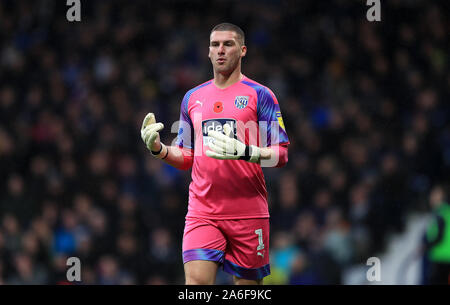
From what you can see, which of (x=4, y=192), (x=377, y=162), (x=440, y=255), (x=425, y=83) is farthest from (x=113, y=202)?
(x=425, y=83)

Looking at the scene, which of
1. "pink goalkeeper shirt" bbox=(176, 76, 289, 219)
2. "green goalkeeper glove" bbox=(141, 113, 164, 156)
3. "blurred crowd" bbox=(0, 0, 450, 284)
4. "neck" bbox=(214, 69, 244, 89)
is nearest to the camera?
"green goalkeeper glove" bbox=(141, 113, 164, 156)

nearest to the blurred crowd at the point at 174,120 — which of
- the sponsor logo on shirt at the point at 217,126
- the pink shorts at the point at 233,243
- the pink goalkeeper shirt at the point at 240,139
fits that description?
the pink shorts at the point at 233,243

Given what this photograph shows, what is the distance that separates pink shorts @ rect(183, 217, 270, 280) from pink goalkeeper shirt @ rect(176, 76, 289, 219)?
0.07 m

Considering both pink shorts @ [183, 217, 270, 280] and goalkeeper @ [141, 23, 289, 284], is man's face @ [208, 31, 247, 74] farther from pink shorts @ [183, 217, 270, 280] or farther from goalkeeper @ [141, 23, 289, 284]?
pink shorts @ [183, 217, 270, 280]

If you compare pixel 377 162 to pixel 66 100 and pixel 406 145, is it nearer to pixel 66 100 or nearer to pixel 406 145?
pixel 406 145

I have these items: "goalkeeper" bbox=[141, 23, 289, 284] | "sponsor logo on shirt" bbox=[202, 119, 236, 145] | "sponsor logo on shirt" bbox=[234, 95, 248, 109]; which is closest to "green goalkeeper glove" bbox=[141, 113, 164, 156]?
"goalkeeper" bbox=[141, 23, 289, 284]

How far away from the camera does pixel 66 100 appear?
35.8ft

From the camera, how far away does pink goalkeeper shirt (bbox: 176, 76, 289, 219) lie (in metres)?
4.97

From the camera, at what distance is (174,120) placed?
10.2m

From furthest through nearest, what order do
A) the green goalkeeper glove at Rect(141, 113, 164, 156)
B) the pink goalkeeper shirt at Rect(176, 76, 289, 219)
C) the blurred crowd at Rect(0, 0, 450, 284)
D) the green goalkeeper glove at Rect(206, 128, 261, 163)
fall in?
the blurred crowd at Rect(0, 0, 450, 284) < the pink goalkeeper shirt at Rect(176, 76, 289, 219) < the green goalkeeper glove at Rect(141, 113, 164, 156) < the green goalkeeper glove at Rect(206, 128, 261, 163)

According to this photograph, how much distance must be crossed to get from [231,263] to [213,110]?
120 centimetres

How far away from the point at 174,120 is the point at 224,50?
17.2 ft

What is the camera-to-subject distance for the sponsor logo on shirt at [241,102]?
5.02 meters

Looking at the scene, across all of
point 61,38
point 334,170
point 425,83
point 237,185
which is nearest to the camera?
point 237,185
